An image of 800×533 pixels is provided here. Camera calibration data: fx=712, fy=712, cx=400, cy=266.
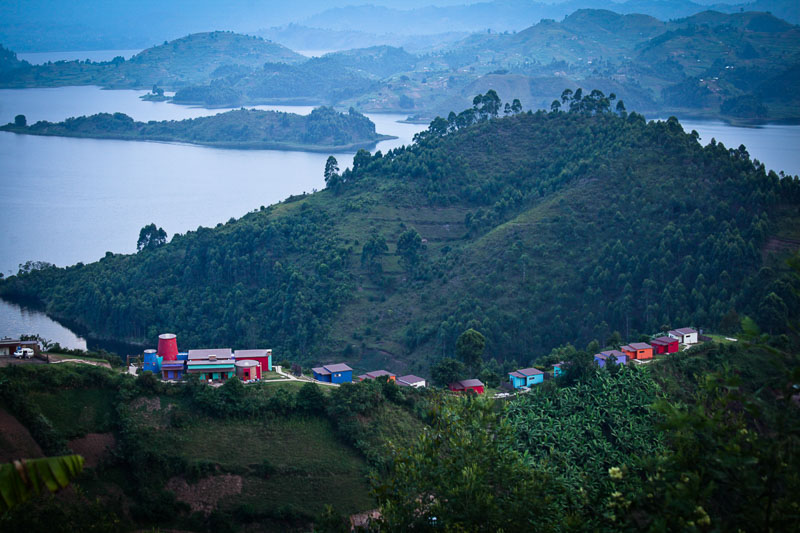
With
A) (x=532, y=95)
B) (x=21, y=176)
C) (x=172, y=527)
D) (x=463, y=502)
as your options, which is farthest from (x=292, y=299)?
(x=532, y=95)

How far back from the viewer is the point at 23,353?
62.1 feet

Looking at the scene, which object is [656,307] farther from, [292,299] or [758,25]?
[758,25]

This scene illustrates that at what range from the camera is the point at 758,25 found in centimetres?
8481

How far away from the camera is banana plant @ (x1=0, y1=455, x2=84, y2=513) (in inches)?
198

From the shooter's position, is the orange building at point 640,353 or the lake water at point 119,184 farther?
the lake water at point 119,184

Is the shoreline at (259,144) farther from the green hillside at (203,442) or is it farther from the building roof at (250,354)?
the green hillside at (203,442)

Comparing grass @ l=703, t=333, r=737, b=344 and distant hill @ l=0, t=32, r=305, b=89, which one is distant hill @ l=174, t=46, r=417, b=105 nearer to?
distant hill @ l=0, t=32, r=305, b=89

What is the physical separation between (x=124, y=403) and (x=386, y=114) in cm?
9026

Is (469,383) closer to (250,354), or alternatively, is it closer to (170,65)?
(250,354)

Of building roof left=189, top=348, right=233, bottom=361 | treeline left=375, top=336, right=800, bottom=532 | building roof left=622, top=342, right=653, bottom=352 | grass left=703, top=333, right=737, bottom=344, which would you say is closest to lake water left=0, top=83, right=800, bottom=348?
building roof left=189, top=348, right=233, bottom=361

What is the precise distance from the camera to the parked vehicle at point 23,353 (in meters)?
18.9

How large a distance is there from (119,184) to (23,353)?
4565 cm

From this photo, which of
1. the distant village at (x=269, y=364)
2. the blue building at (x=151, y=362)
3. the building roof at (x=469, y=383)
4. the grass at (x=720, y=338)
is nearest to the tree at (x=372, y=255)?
the distant village at (x=269, y=364)

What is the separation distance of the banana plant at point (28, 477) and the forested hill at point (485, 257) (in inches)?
918
